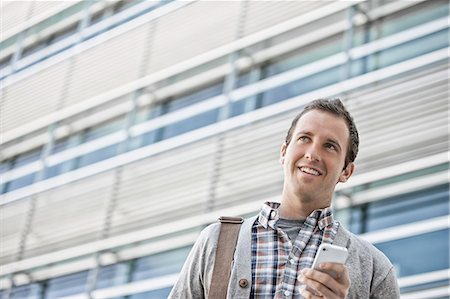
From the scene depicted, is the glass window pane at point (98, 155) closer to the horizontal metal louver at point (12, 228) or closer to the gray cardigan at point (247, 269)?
the horizontal metal louver at point (12, 228)

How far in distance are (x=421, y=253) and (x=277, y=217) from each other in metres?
5.61

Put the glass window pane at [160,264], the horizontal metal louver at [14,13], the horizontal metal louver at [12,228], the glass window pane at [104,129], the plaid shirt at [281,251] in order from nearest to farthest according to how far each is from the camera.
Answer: the plaid shirt at [281,251] < the glass window pane at [160,264] < the glass window pane at [104,129] < the horizontal metal louver at [12,228] < the horizontal metal louver at [14,13]

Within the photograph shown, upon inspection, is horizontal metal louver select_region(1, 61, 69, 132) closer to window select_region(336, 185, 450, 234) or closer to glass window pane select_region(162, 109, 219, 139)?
glass window pane select_region(162, 109, 219, 139)

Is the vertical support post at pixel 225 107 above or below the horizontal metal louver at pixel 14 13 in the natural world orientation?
below

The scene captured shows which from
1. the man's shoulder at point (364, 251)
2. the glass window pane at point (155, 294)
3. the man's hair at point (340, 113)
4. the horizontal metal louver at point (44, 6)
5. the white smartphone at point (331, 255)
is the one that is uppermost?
the horizontal metal louver at point (44, 6)

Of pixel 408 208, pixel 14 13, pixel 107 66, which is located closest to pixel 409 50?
pixel 408 208

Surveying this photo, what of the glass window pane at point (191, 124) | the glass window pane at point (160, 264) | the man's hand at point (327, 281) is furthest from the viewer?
the glass window pane at point (191, 124)

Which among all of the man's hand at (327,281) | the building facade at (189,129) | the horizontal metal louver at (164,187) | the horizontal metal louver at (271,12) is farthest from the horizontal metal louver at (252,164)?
the man's hand at (327,281)

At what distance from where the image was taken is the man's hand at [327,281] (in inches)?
76.6

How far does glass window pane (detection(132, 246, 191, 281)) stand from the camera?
9.91m

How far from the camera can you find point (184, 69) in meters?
11.2

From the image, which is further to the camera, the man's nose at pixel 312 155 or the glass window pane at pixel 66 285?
the glass window pane at pixel 66 285

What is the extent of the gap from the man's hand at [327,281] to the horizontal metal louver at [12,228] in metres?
10.7

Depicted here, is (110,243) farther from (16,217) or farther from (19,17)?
A: (19,17)
